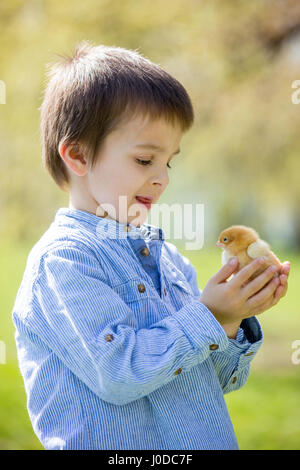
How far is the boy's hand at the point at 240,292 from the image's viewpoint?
1.27 m

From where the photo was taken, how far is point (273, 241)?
6.93 m

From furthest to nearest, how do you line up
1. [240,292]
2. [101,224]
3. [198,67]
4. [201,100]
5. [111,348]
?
[201,100] → [198,67] → [101,224] → [240,292] → [111,348]

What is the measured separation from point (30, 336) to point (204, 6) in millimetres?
3381

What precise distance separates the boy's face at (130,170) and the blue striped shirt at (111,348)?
0.04 meters

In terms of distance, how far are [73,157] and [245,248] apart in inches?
19.3

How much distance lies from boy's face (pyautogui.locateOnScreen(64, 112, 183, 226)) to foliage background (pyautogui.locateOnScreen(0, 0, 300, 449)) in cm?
266

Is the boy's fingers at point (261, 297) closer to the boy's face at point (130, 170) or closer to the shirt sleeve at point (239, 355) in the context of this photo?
the shirt sleeve at point (239, 355)

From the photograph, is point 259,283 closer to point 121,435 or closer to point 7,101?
point 121,435

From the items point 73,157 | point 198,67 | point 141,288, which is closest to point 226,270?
point 141,288

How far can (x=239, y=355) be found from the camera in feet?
4.81

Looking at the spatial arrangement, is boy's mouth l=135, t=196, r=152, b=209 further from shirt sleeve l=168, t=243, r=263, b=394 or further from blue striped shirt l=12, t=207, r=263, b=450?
shirt sleeve l=168, t=243, r=263, b=394

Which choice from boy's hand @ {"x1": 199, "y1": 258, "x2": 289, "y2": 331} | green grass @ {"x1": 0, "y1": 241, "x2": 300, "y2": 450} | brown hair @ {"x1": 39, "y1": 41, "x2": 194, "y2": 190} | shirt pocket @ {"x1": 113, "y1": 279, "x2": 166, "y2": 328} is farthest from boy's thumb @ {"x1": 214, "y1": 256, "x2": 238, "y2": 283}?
green grass @ {"x1": 0, "y1": 241, "x2": 300, "y2": 450}

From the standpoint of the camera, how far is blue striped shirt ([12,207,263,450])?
1.17 m

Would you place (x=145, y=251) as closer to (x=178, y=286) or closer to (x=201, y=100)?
(x=178, y=286)
